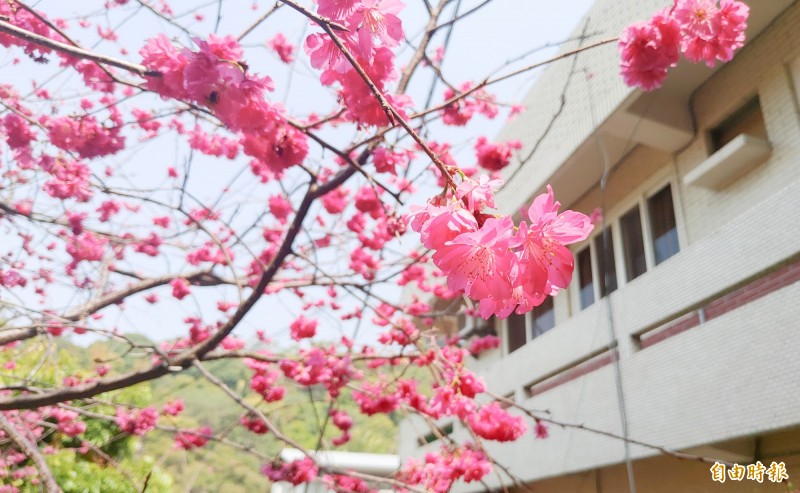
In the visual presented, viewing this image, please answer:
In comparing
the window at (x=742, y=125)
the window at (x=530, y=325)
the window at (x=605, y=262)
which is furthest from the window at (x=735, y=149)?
the window at (x=530, y=325)

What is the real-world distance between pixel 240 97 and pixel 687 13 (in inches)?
63.7

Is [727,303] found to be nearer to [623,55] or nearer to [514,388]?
[623,55]

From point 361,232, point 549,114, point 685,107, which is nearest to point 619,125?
point 685,107

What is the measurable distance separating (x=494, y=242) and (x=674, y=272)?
3191 mm

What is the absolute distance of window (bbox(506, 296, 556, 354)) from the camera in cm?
620

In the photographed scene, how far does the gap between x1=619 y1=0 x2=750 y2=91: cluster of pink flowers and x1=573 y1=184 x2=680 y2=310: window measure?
91.9 inches

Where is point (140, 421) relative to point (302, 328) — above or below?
below

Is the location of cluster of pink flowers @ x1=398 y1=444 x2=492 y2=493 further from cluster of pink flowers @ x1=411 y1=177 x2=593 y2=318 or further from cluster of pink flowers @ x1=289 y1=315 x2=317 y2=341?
cluster of pink flowers @ x1=411 y1=177 x2=593 y2=318

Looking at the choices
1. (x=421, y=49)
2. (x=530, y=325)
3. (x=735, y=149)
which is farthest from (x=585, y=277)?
(x=421, y=49)

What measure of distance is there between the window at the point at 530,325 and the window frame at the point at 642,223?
65 cm

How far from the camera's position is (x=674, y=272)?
373 cm

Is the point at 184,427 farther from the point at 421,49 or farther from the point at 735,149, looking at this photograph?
the point at 735,149

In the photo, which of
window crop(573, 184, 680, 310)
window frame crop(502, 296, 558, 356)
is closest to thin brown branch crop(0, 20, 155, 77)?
window crop(573, 184, 680, 310)

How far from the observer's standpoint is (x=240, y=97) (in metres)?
1.53
